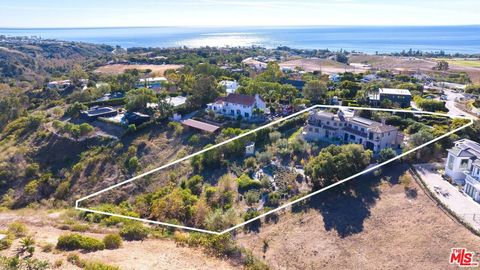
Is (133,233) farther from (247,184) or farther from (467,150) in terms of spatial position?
(467,150)

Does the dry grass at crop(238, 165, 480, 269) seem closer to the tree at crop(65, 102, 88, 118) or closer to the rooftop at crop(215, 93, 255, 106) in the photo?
the rooftop at crop(215, 93, 255, 106)

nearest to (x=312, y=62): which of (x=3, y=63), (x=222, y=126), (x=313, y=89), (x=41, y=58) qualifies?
(x=313, y=89)

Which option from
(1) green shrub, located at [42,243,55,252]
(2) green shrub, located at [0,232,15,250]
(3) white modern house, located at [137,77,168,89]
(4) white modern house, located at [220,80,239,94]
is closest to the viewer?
(2) green shrub, located at [0,232,15,250]

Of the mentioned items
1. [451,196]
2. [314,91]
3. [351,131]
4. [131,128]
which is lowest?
[451,196]

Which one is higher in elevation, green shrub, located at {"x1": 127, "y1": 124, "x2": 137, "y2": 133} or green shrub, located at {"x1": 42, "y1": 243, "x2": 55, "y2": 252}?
green shrub, located at {"x1": 127, "y1": 124, "x2": 137, "y2": 133}

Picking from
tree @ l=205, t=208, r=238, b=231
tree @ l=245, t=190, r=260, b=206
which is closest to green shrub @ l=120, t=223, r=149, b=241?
tree @ l=205, t=208, r=238, b=231

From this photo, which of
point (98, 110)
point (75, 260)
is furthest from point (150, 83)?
point (75, 260)

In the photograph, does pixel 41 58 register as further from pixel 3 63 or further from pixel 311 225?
pixel 311 225
